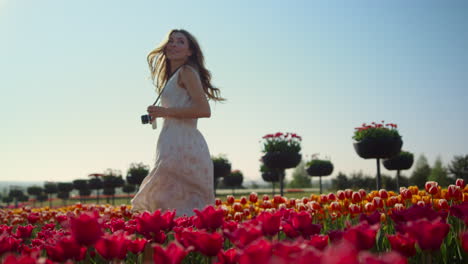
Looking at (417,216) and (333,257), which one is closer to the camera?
(333,257)

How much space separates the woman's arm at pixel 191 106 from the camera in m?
4.97

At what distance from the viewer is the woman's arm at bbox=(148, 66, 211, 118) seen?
497 cm

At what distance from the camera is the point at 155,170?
5.17m

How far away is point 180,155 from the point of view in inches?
200

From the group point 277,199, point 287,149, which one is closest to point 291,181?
point 287,149

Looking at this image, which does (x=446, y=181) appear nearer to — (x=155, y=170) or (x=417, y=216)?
(x=155, y=170)

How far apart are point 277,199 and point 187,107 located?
5.85 ft

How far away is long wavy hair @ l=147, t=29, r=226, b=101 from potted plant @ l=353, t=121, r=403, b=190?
530 cm

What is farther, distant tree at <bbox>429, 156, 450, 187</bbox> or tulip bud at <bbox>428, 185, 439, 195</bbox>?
distant tree at <bbox>429, 156, 450, 187</bbox>

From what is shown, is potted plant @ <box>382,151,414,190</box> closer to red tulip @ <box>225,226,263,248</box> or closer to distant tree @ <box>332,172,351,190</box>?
distant tree @ <box>332,172,351,190</box>

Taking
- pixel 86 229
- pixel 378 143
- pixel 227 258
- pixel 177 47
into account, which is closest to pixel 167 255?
pixel 227 258

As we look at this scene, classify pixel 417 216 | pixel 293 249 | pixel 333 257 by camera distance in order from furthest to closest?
pixel 417 216
pixel 293 249
pixel 333 257

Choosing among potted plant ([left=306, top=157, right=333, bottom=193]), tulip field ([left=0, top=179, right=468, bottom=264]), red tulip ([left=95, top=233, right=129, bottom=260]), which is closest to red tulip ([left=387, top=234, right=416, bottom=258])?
tulip field ([left=0, top=179, right=468, bottom=264])

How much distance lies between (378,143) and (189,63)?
5.86 meters
